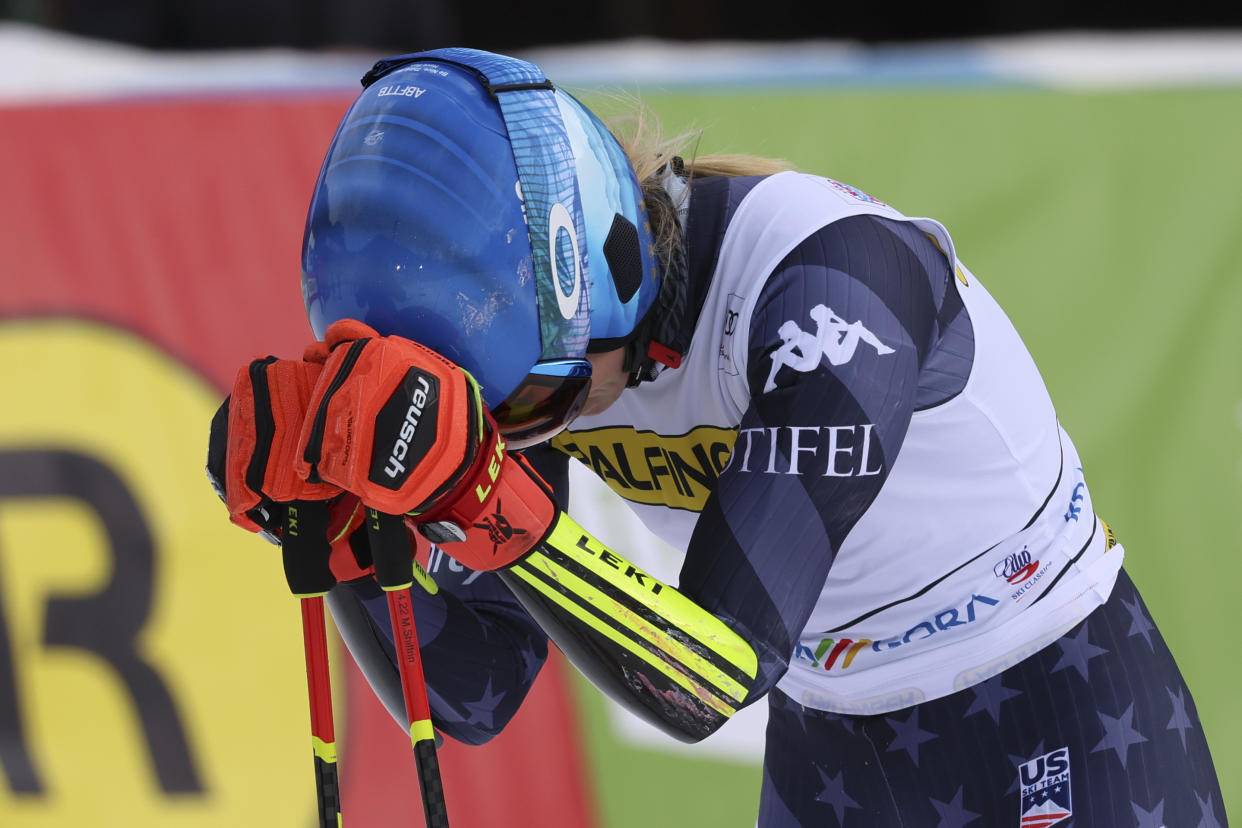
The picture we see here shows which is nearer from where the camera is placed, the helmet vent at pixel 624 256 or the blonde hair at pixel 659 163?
the helmet vent at pixel 624 256

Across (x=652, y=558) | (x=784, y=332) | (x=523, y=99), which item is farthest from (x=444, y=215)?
(x=652, y=558)

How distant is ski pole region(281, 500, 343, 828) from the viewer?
4.45 feet

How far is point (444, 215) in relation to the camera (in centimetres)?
136

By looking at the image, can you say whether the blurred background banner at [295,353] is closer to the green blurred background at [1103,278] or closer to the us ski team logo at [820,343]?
the green blurred background at [1103,278]

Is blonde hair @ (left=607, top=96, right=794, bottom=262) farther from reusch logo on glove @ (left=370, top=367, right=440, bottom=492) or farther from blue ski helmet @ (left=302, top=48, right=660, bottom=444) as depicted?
reusch logo on glove @ (left=370, top=367, right=440, bottom=492)

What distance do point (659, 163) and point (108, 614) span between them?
6.88 ft

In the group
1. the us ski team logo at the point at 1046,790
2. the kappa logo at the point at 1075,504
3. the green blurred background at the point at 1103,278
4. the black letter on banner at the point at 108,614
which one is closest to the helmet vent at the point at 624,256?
the kappa logo at the point at 1075,504

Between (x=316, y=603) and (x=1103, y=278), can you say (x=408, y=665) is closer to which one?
(x=316, y=603)

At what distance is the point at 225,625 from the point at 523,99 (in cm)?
207

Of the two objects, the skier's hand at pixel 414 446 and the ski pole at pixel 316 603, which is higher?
the skier's hand at pixel 414 446

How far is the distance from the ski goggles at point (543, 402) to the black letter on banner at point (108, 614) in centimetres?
189

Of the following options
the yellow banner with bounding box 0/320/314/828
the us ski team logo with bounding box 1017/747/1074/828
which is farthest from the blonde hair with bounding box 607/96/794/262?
the yellow banner with bounding box 0/320/314/828

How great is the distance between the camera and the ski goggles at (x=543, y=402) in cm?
148

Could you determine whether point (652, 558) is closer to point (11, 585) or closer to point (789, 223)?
point (11, 585)
